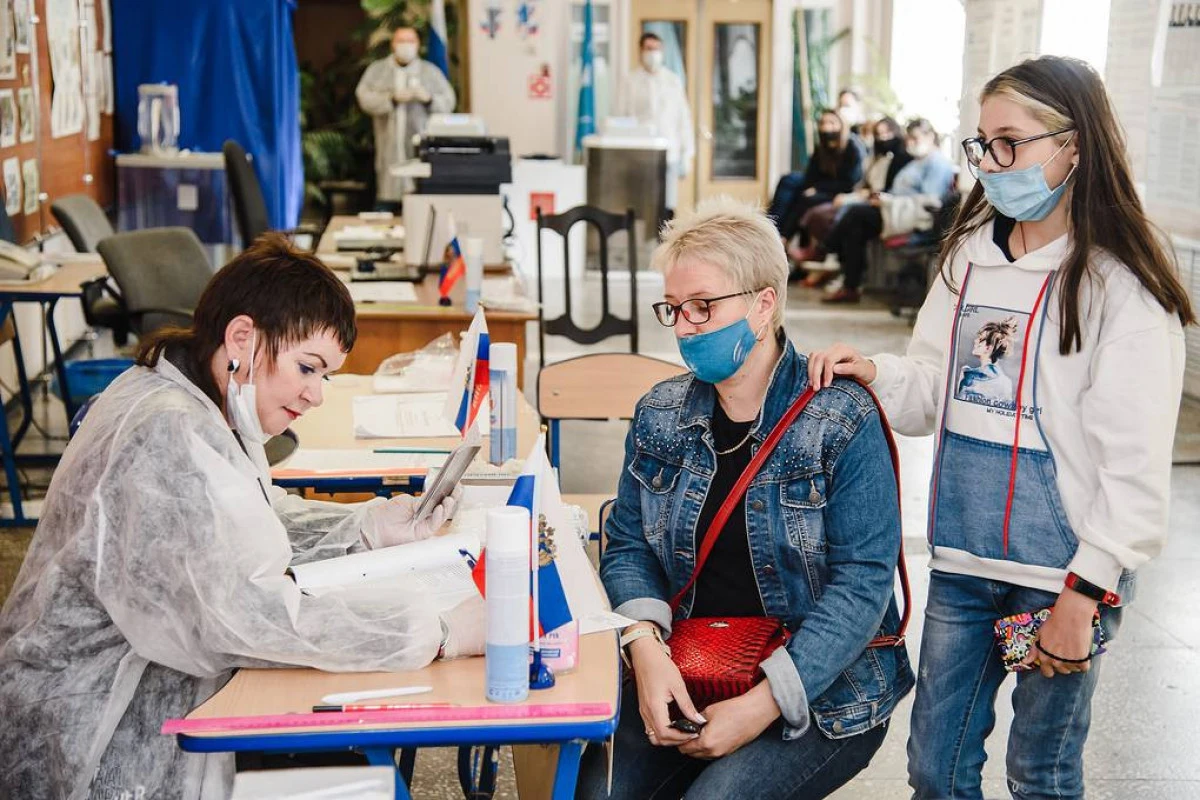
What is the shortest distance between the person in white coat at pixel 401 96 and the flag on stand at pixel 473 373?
8.27 metres

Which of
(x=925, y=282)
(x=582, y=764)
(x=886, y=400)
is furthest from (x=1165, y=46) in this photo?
(x=582, y=764)

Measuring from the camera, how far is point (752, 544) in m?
2.04

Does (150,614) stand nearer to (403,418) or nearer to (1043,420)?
(1043,420)

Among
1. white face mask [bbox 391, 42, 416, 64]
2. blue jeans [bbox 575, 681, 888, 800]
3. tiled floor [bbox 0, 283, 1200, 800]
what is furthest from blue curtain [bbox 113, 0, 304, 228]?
blue jeans [bbox 575, 681, 888, 800]

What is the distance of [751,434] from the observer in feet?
6.77

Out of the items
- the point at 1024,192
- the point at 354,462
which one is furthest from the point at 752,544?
the point at 354,462

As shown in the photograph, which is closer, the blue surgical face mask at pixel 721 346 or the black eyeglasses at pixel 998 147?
the black eyeglasses at pixel 998 147

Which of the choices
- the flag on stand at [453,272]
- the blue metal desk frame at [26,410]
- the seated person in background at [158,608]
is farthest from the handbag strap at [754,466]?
the blue metal desk frame at [26,410]

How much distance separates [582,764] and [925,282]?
23.9 ft

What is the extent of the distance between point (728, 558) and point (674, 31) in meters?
11.6

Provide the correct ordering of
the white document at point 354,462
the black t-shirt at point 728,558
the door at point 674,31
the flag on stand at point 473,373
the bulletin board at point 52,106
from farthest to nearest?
the door at point 674,31 → the bulletin board at point 52,106 → the white document at point 354,462 → the flag on stand at point 473,373 → the black t-shirt at point 728,558

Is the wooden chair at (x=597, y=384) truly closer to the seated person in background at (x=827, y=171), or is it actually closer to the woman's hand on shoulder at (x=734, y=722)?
the woman's hand on shoulder at (x=734, y=722)

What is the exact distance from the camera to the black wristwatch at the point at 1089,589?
184cm

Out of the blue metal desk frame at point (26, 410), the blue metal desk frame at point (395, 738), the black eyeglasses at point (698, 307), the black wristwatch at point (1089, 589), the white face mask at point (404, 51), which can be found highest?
the white face mask at point (404, 51)
